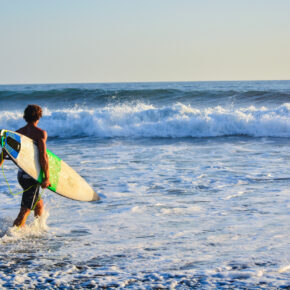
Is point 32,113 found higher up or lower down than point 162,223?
higher up

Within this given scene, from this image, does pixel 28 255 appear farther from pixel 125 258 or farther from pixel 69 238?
pixel 125 258

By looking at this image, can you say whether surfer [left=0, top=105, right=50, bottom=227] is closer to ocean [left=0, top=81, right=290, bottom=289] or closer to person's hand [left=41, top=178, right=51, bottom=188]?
person's hand [left=41, top=178, right=51, bottom=188]

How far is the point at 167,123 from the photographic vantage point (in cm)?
1596

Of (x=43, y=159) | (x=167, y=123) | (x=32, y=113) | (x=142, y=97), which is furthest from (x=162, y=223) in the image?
(x=142, y=97)

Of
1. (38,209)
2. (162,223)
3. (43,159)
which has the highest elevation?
(43,159)

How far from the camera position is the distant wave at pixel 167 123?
49.5 ft

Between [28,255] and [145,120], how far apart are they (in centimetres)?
1414

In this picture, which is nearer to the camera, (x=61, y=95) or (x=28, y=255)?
(x=28, y=255)

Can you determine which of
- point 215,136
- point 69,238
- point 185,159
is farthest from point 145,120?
point 69,238

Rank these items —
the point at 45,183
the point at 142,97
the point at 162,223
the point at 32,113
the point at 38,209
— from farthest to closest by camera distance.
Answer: the point at 142,97, the point at 162,223, the point at 38,209, the point at 45,183, the point at 32,113

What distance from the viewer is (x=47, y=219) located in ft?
17.4

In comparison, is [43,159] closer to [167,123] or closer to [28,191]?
[28,191]

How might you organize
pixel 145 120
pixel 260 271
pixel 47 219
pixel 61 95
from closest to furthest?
1. pixel 260 271
2. pixel 47 219
3. pixel 145 120
4. pixel 61 95

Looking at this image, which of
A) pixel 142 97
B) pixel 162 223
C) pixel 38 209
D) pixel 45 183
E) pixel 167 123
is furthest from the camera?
pixel 142 97
